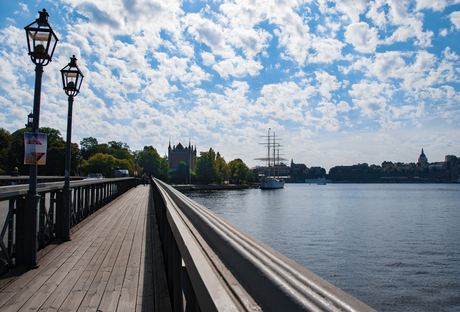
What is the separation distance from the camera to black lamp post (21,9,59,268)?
16.5 ft

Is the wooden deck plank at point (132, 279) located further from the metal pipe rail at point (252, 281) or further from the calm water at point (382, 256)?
the calm water at point (382, 256)

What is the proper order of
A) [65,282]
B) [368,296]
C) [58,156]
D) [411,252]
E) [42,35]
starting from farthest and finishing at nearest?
[58,156] → [411,252] → [368,296] → [42,35] → [65,282]

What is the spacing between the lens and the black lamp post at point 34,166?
5039 mm

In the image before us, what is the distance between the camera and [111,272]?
4898 millimetres

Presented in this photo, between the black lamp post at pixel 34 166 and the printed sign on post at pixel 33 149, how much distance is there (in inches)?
3.7

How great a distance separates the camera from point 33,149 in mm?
5496

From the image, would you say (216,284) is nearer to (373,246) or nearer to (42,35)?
(42,35)

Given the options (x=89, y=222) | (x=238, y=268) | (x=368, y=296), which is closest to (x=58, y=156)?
(x=89, y=222)

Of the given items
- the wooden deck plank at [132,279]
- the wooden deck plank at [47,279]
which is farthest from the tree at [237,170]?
the wooden deck plank at [47,279]

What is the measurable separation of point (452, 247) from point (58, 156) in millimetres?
64342

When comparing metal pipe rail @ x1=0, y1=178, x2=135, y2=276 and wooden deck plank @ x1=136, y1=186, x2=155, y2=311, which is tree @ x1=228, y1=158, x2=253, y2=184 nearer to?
metal pipe rail @ x1=0, y1=178, x2=135, y2=276

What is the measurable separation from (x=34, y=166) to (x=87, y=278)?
227cm

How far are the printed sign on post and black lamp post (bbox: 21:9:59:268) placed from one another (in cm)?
9

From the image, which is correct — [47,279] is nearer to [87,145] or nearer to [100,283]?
[100,283]
